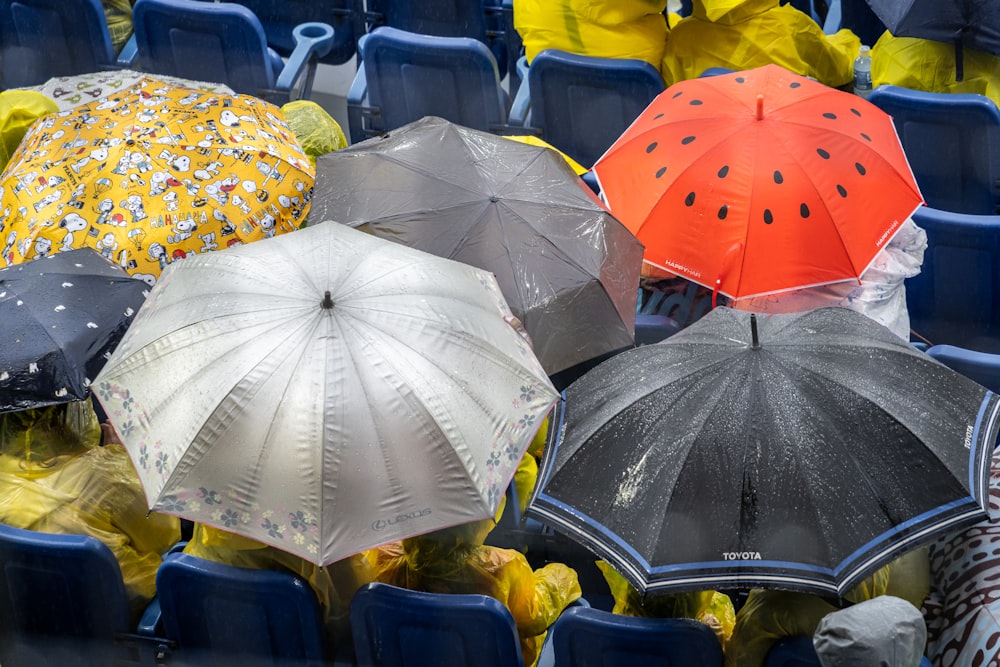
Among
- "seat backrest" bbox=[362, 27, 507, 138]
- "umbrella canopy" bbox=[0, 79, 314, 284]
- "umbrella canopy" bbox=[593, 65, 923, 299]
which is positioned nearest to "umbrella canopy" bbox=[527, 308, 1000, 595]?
"umbrella canopy" bbox=[593, 65, 923, 299]

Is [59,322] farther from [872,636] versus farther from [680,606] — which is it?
[872,636]

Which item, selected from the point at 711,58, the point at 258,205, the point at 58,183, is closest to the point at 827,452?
the point at 258,205

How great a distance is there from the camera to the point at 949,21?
4219 millimetres

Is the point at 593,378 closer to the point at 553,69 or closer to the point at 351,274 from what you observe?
the point at 351,274

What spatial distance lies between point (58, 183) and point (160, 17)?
4.30ft

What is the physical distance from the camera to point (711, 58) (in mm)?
4543

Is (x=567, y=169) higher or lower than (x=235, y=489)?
higher

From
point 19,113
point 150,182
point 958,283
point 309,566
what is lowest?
point 309,566

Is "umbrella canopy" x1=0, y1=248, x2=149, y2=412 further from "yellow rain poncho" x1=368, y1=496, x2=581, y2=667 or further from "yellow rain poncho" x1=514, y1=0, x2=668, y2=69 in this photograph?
"yellow rain poncho" x1=514, y1=0, x2=668, y2=69

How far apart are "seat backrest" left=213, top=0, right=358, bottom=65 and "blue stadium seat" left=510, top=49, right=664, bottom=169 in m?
0.98

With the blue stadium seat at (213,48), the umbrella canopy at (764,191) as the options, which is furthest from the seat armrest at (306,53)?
the umbrella canopy at (764,191)

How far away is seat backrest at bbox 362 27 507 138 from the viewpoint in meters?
4.36

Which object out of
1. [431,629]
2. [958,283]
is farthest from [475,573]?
[958,283]

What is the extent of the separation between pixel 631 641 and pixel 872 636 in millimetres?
540
